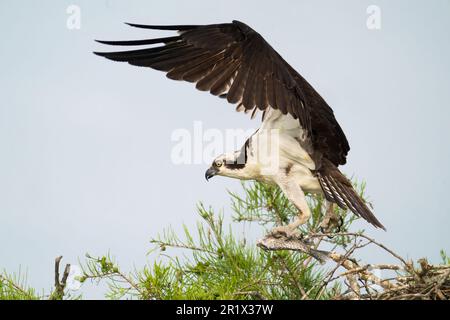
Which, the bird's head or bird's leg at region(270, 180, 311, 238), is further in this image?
the bird's head

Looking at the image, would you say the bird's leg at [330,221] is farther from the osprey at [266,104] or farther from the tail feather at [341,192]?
the tail feather at [341,192]

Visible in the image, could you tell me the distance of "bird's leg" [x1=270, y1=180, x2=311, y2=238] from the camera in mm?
4703

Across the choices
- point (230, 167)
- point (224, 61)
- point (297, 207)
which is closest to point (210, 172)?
point (230, 167)

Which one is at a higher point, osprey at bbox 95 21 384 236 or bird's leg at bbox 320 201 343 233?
osprey at bbox 95 21 384 236

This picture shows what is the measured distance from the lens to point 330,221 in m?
5.18

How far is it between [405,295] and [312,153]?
56.3 inches

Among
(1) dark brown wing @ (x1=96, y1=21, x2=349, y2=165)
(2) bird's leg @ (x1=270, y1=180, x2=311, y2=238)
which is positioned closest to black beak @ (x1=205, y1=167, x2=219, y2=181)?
(2) bird's leg @ (x1=270, y1=180, x2=311, y2=238)

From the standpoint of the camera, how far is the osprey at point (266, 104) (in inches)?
176

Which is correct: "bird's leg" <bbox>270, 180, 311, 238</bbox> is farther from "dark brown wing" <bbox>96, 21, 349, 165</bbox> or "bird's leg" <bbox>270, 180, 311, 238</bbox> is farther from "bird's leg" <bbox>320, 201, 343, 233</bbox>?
"dark brown wing" <bbox>96, 21, 349, 165</bbox>

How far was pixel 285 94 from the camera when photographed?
4.50m

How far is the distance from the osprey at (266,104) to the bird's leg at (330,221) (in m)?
0.14
